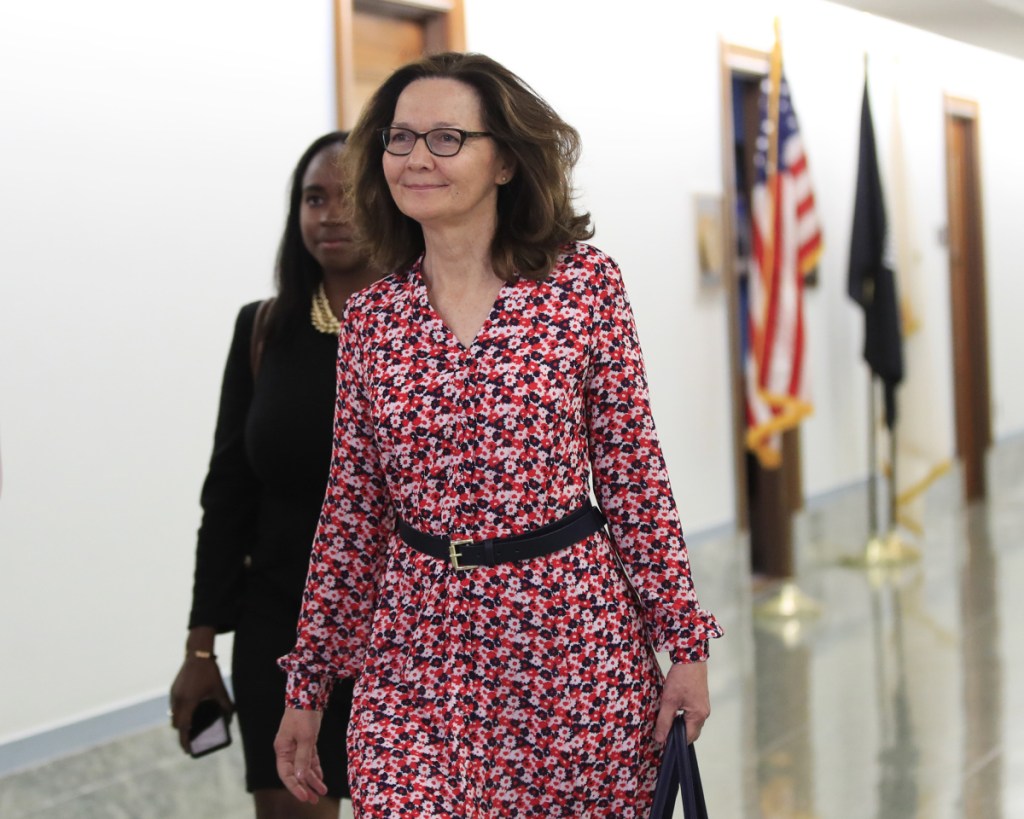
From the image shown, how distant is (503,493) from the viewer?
6.28ft

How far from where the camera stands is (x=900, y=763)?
4.25m

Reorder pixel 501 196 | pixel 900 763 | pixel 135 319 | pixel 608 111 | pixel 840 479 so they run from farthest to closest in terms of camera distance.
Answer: pixel 840 479
pixel 608 111
pixel 900 763
pixel 135 319
pixel 501 196

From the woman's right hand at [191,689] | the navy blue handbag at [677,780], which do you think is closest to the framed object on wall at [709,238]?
the woman's right hand at [191,689]

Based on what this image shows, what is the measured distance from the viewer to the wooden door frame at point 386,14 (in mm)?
4352

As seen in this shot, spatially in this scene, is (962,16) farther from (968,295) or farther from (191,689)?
(191,689)

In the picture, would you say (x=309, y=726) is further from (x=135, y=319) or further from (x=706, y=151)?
(x=706, y=151)

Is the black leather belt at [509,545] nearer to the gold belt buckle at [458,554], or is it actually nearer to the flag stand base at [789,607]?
the gold belt buckle at [458,554]

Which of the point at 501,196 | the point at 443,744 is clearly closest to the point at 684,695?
the point at 443,744

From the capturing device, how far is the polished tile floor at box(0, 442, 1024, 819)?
386 centimetres

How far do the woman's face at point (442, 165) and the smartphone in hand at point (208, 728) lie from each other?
3.58ft

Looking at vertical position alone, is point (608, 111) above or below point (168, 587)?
above

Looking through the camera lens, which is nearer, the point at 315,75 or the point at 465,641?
the point at 465,641

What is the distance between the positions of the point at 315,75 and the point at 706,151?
8.14 ft

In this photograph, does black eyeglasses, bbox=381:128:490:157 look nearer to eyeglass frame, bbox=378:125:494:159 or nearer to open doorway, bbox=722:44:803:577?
eyeglass frame, bbox=378:125:494:159
